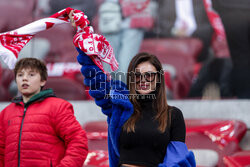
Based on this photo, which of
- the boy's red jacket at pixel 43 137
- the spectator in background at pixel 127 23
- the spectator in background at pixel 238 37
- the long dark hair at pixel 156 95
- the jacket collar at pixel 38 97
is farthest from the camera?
the spectator in background at pixel 127 23

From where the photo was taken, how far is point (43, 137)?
2039mm

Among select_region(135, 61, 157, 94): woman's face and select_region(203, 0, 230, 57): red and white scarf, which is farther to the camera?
select_region(203, 0, 230, 57): red and white scarf

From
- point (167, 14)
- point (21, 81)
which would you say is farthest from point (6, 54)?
point (167, 14)

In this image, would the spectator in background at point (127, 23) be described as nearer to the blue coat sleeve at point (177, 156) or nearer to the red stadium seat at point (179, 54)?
the red stadium seat at point (179, 54)

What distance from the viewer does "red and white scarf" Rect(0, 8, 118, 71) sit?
76.9 inches

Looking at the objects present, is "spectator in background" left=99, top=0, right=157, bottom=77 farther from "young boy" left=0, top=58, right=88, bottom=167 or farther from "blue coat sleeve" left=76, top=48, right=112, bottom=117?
"blue coat sleeve" left=76, top=48, right=112, bottom=117

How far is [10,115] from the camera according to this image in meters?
2.15

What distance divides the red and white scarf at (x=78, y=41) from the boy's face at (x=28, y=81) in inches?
3.2

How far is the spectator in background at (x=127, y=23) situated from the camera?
4.11 metres

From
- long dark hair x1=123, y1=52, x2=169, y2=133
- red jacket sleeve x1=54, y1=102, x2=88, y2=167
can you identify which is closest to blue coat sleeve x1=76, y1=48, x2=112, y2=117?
long dark hair x1=123, y1=52, x2=169, y2=133

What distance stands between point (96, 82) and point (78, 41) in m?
0.27

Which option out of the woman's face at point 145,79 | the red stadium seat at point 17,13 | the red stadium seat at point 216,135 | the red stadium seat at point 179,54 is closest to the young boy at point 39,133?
the woman's face at point 145,79

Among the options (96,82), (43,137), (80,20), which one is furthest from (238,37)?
A: (43,137)

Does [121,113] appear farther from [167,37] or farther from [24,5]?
[24,5]
